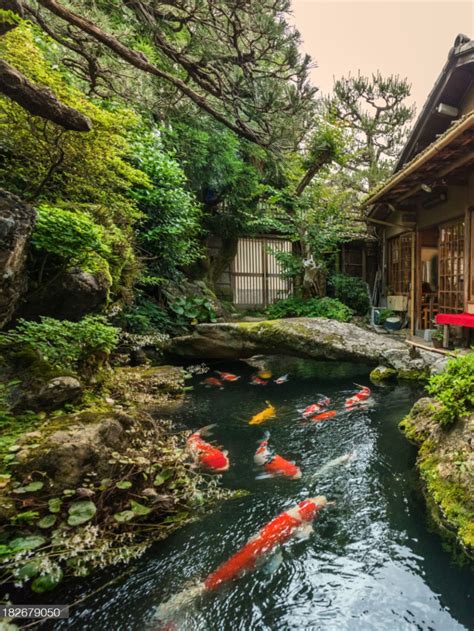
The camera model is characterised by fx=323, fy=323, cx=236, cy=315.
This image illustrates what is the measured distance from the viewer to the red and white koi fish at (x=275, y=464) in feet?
12.3

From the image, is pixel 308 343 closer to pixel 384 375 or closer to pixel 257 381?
pixel 257 381

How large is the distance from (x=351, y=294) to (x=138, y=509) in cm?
1171

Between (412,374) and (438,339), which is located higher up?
(438,339)

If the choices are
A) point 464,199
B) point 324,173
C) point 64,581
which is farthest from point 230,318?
point 64,581

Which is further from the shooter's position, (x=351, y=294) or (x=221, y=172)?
(x=351, y=294)

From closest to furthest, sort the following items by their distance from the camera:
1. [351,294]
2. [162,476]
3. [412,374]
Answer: [162,476], [412,374], [351,294]

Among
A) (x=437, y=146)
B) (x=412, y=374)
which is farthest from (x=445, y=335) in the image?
(x=437, y=146)

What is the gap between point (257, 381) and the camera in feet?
25.2

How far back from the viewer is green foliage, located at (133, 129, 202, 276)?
736cm

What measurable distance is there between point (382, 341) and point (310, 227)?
5.21 m

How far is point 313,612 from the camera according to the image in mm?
2176

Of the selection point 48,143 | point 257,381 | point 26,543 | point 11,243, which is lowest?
point 257,381

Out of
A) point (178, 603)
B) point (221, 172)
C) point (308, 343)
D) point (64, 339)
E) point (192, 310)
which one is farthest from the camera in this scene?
point (221, 172)

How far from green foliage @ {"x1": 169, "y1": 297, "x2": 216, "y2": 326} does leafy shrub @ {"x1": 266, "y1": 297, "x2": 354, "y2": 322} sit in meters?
2.94
